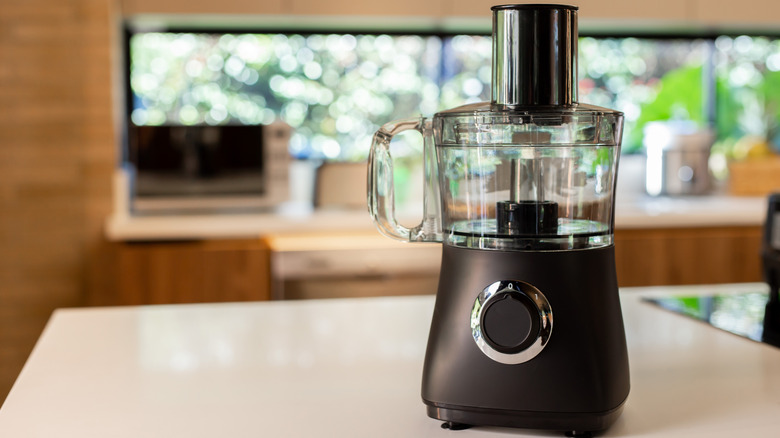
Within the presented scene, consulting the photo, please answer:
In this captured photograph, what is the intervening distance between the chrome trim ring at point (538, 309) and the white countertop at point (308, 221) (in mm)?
1687

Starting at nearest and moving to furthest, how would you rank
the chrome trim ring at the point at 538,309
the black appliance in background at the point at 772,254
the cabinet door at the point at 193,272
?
1. the chrome trim ring at the point at 538,309
2. the black appliance in background at the point at 772,254
3. the cabinet door at the point at 193,272

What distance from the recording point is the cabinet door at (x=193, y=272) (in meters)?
2.33

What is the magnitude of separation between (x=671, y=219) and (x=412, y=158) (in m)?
0.89

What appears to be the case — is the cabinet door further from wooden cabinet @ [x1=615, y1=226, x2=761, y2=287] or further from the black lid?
the black lid

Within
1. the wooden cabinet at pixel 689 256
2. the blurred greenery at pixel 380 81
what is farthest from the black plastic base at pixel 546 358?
the blurred greenery at pixel 380 81

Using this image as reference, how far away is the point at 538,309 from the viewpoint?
1.89ft

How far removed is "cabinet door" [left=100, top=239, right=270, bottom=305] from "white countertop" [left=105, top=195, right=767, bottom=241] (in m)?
0.04

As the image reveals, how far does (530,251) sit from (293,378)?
29cm

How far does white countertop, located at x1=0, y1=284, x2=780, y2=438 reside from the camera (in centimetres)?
62

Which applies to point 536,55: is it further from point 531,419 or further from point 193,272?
point 193,272

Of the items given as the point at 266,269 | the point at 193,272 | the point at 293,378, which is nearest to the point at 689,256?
the point at 266,269

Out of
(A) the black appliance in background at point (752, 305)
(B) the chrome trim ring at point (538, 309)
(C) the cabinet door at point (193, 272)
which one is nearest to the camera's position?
(B) the chrome trim ring at point (538, 309)

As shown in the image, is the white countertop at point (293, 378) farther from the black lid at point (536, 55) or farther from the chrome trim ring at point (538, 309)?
the black lid at point (536, 55)

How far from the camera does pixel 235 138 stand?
8.50 feet
